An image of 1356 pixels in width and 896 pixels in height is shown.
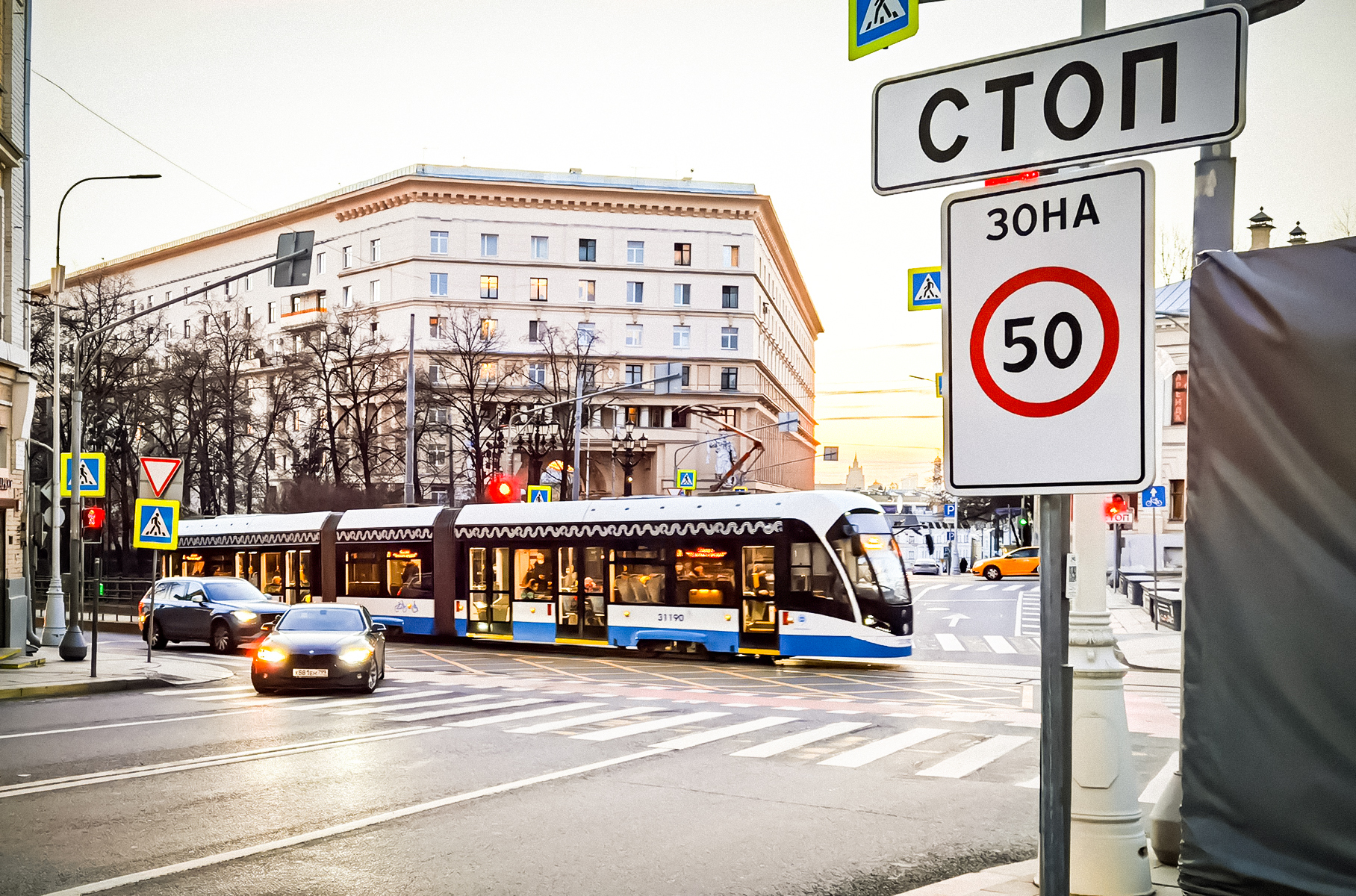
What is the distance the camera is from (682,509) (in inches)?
1003

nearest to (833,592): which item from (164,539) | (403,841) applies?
(164,539)

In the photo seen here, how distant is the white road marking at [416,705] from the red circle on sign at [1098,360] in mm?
13933

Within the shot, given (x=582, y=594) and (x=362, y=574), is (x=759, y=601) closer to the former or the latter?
(x=582, y=594)


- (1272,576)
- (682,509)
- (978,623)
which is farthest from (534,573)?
(1272,576)

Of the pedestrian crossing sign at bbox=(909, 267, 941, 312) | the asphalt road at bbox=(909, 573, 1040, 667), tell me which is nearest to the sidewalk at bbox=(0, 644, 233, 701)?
the pedestrian crossing sign at bbox=(909, 267, 941, 312)

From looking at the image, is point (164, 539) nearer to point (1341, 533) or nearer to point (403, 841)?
point (403, 841)

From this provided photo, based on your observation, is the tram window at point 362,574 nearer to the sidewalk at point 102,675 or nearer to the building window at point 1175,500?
the sidewalk at point 102,675

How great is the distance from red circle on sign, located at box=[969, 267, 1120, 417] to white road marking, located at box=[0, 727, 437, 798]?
958 centimetres

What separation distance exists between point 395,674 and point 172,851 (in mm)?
14205

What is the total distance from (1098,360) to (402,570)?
2902 centimetres

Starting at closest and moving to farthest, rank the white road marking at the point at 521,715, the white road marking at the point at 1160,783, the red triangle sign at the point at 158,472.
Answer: the white road marking at the point at 1160,783 → the white road marking at the point at 521,715 → the red triangle sign at the point at 158,472

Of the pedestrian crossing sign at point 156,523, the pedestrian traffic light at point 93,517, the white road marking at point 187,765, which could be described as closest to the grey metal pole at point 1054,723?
the white road marking at point 187,765

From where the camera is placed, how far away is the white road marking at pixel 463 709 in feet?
49.9

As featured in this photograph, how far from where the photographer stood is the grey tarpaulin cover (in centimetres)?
329
